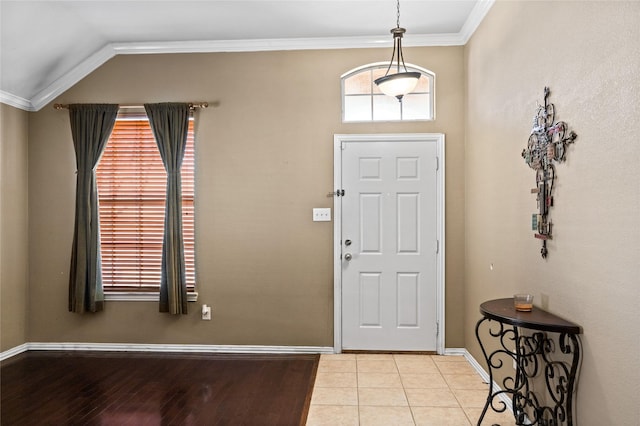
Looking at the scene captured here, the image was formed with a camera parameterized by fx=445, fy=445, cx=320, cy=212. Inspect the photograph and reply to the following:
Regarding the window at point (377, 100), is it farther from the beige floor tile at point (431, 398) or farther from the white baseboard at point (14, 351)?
the white baseboard at point (14, 351)

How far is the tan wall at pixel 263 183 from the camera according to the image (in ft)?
13.5

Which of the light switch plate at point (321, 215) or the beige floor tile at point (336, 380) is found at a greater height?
the light switch plate at point (321, 215)

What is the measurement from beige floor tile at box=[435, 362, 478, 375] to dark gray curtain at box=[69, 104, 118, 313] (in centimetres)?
317

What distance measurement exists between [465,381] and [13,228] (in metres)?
4.23

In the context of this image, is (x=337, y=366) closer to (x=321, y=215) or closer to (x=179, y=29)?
(x=321, y=215)

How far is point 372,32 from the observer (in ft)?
13.2

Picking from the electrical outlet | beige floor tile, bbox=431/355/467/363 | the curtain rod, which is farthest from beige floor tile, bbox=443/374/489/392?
the curtain rod

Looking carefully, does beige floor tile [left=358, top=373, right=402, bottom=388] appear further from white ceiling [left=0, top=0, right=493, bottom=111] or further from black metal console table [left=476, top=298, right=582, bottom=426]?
white ceiling [left=0, top=0, right=493, bottom=111]

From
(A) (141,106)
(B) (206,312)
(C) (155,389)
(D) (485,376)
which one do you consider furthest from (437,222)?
(A) (141,106)

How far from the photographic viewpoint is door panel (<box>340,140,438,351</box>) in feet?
13.4

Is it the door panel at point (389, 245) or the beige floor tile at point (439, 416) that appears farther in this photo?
the door panel at point (389, 245)

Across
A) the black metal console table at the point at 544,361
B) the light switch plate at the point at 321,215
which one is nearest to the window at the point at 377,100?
the light switch plate at the point at 321,215

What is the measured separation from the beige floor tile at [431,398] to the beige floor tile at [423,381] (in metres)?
0.08

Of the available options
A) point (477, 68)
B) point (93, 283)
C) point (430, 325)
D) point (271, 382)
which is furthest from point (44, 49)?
point (430, 325)
